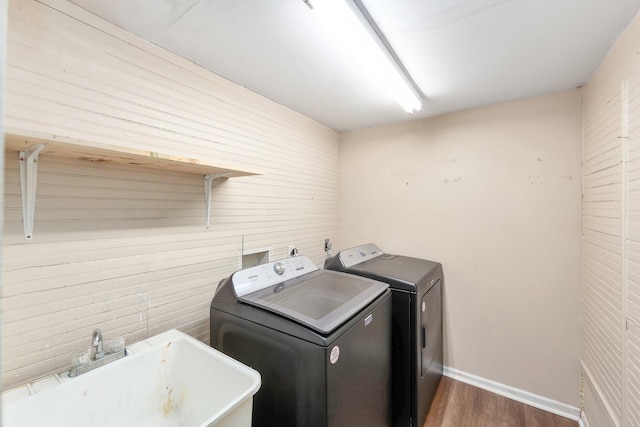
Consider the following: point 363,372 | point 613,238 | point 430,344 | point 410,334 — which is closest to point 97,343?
point 363,372

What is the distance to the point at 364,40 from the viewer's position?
142cm

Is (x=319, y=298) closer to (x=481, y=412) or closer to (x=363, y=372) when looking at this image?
(x=363, y=372)

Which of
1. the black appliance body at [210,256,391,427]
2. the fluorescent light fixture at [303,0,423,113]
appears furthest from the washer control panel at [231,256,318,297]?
the fluorescent light fixture at [303,0,423,113]

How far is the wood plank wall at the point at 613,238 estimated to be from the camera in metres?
1.36

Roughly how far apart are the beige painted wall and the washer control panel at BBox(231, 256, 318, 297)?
1.18 m

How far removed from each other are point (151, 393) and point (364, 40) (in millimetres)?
1967

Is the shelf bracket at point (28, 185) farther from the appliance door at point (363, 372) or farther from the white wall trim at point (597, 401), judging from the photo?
the white wall trim at point (597, 401)

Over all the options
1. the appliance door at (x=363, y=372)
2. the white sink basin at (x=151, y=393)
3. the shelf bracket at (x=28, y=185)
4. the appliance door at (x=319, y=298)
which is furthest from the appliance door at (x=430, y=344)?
the shelf bracket at (x=28, y=185)

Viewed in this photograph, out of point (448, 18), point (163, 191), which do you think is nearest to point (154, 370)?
point (163, 191)

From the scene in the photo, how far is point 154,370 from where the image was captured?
1333 millimetres

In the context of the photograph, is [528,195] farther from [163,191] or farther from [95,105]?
[95,105]

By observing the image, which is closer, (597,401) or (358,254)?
(597,401)

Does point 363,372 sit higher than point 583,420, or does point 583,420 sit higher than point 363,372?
point 363,372

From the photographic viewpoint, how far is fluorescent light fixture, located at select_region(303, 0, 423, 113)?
1225 mm
